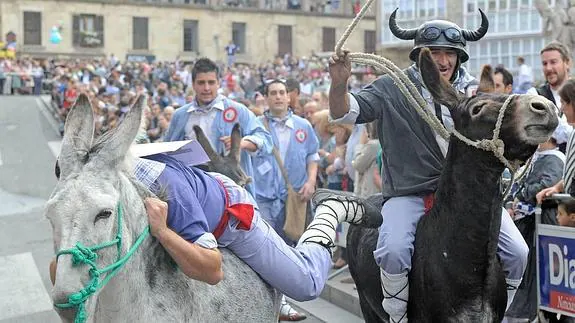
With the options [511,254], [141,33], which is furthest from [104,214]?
[141,33]

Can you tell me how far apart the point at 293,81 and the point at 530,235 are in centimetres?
534

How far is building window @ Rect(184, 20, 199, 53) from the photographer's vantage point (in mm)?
70375

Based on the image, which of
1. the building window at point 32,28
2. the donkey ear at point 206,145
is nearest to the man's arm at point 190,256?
the donkey ear at point 206,145

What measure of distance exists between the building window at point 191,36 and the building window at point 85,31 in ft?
28.1

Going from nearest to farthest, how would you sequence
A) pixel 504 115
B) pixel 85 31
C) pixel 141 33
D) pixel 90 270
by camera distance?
pixel 90 270 < pixel 504 115 < pixel 85 31 < pixel 141 33

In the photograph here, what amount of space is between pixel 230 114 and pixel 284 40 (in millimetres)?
67662

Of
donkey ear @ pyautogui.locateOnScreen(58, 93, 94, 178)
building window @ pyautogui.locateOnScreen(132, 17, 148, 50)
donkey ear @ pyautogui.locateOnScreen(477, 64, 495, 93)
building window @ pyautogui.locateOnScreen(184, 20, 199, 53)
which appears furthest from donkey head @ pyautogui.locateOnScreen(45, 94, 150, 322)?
building window @ pyautogui.locateOnScreen(184, 20, 199, 53)

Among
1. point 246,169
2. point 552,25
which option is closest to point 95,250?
point 246,169

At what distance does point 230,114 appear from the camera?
702 centimetres

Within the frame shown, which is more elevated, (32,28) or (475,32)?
(32,28)

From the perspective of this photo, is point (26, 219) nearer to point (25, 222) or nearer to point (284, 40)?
point (25, 222)

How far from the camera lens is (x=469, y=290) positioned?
4.21 meters

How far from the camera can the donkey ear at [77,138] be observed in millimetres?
3154

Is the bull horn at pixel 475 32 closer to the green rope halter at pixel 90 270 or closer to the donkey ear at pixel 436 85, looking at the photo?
the donkey ear at pixel 436 85
